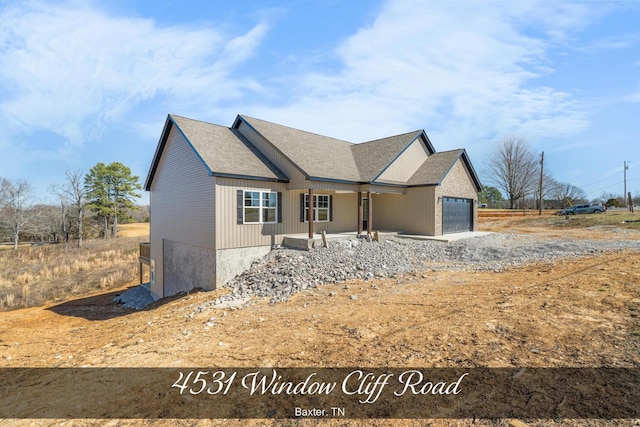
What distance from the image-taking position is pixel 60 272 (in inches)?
965

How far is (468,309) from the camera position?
7059mm

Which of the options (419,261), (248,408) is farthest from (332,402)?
(419,261)

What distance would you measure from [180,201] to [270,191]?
4.96 meters

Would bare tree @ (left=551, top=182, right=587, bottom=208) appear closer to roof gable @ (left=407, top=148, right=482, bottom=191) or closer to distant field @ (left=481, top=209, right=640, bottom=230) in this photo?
distant field @ (left=481, top=209, right=640, bottom=230)

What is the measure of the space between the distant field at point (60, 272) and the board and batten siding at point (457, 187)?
23.6 metres

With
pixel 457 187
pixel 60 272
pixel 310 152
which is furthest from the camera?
pixel 60 272

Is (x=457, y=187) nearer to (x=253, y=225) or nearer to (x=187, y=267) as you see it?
(x=253, y=225)

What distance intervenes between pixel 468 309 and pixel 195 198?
39.5 feet

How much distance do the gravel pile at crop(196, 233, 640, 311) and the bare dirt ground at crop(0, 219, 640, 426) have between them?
2.86 feet

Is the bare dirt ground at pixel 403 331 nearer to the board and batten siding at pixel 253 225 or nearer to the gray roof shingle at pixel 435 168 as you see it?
the board and batten siding at pixel 253 225

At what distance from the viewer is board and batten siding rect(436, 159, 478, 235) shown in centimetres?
1912

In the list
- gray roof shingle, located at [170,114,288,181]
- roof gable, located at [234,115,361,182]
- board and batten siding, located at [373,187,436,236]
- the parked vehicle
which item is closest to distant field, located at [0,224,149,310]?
gray roof shingle, located at [170,114,288,181]

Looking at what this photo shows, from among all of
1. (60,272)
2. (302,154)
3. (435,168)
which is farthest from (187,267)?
(60,272)

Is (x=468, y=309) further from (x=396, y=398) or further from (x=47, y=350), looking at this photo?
(x=47, y=350)
